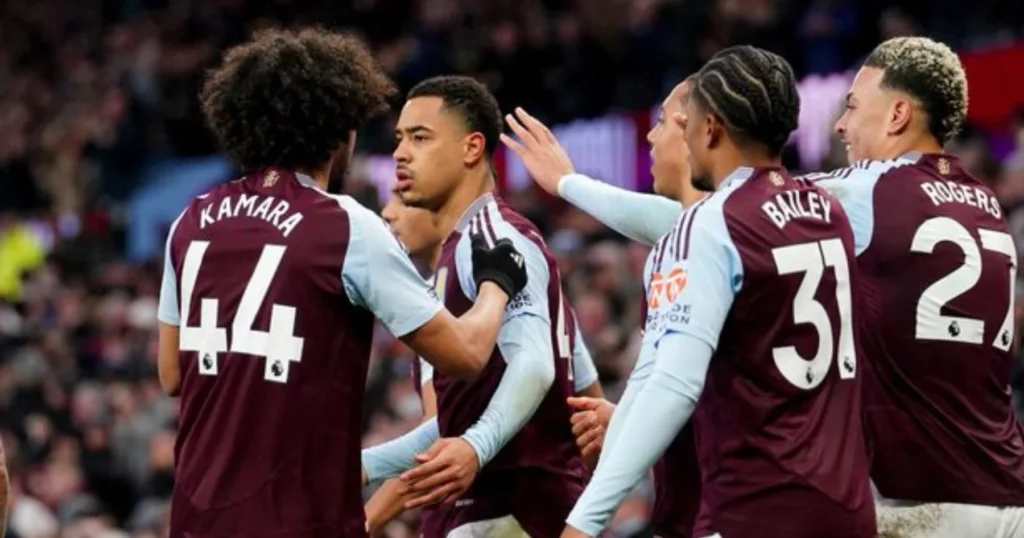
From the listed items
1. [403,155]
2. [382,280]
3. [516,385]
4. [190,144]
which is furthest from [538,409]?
[190,144]

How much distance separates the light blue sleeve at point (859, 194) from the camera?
566 cm

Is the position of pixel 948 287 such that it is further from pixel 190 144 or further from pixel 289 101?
pixel 190 144

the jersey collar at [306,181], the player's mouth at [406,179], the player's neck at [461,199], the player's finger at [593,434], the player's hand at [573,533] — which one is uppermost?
the jersey collar at [306,181]

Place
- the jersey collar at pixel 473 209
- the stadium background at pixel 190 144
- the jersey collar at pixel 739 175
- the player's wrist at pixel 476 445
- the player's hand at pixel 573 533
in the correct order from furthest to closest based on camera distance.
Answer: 1. the stadium background at pixel 190 144
2. the jersey collar at pixel 473 209
3. the player's wrist at pixel 476 445
4. the jersey collar at pixel 739 175
5. the player's hand at pixel 573 533

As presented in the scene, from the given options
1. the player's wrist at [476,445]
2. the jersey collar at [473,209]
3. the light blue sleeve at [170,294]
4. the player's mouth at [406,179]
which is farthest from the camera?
the player's mouth at [406,179]

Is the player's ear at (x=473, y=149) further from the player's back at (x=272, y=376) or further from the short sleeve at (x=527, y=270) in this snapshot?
the player's back at (x=272, y=376)

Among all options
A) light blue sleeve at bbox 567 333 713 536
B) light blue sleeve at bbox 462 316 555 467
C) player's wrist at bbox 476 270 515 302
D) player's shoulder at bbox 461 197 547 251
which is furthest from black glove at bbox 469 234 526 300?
light blue sleeve at bbox 567 333 713 536

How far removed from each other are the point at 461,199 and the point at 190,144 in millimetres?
15052

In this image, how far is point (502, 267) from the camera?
18.8ft

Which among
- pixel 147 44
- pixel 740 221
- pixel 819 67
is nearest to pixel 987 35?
pixel 819 67

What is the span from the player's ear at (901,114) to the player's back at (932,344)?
15cm

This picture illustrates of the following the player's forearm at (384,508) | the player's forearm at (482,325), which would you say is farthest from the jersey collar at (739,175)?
the player's forearm at (384,508)

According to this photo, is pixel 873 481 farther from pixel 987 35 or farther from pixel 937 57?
pixel 987 35

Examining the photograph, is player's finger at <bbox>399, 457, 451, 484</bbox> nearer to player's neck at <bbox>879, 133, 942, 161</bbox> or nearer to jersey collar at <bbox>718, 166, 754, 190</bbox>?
jersey collar at <bbox>718, 166, 754, 190</bbox>
